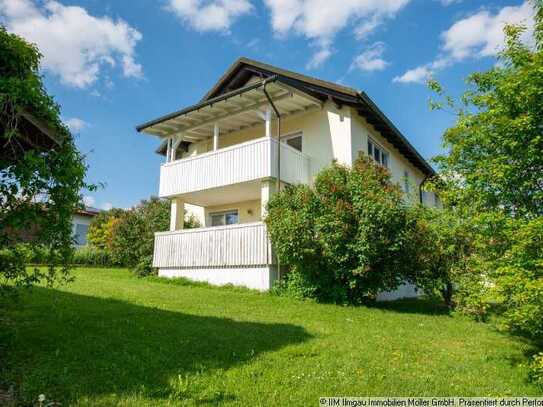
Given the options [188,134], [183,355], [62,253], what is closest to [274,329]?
[183,355]

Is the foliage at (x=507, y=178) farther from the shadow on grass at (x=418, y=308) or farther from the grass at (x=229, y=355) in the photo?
the shadow on grass at (x=418, y=308)

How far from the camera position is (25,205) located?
14.5ft

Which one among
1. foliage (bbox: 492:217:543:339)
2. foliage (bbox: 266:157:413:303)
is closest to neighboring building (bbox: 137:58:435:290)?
foliage (bbox: 266:157:413:303)

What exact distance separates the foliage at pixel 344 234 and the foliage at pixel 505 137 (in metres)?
3.94

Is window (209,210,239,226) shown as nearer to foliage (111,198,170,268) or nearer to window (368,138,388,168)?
foliage (111,198,170,268)

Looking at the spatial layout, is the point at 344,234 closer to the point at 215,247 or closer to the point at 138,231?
the point at 215,247

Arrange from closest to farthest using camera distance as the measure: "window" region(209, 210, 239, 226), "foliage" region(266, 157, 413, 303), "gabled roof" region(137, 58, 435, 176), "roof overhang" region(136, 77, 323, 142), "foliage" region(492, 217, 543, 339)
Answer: "foliage" region(492, 217, 543, 339) < "foliage" region(266, 157, 413, 303) < "roof overhang" region(136, 77, 323, 142) < "gabled roof" region(137, 58, 435, 176) < "window" region(209, 210, 239, 226)

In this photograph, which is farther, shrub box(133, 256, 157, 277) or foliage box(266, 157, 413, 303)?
shrub box(133, 256, 157, 277)

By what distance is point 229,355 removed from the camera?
530 centimetres

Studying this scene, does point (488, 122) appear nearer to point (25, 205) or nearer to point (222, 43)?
point (25, 205)

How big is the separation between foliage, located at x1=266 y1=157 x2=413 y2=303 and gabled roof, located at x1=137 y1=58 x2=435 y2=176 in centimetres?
364

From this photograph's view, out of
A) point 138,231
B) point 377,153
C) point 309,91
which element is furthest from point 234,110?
point 138,231

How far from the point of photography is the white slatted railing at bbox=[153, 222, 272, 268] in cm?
1272

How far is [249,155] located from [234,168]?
2.57ft
